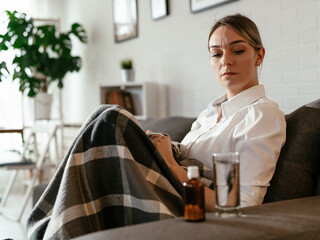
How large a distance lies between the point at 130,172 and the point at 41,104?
12.8 ft

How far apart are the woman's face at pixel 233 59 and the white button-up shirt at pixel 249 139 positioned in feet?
0.25

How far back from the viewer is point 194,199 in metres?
1.20

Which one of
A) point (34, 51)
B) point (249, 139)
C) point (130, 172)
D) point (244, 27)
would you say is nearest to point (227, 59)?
point (244, 27)

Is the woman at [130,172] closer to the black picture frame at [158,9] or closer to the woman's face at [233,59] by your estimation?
the woman's face at [233,59]

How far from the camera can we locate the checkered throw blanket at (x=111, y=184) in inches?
53.9

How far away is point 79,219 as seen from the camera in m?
1.37

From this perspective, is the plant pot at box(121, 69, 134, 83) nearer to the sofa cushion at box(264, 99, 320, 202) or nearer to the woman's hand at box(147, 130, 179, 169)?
the woman's hand at box(147, 130, 179, 169)

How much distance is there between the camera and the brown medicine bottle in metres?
1.17

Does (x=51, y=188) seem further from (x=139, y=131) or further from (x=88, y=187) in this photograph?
(x=139, y=131)

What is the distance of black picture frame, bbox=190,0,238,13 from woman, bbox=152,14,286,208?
129cm

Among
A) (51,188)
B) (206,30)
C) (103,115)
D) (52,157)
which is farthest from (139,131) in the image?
(52,157)

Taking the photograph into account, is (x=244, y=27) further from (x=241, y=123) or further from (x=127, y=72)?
(x=127, y=72)

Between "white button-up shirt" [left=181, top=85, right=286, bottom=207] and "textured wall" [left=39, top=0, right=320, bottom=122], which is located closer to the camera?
"white button-up shirt" [left=181, top=85, right=286, bottom=207]

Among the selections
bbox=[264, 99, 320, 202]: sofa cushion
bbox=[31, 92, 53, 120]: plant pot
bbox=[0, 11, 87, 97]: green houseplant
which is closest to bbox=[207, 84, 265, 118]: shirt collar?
bbox=[264, 99, 320, 202]: sofa cushion
